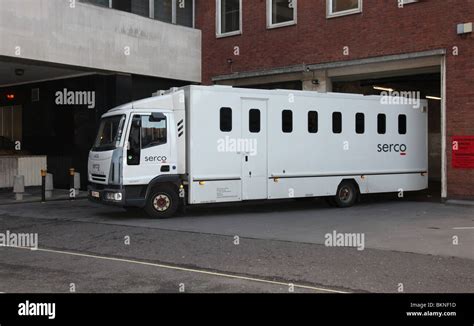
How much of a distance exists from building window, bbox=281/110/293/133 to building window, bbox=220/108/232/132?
1.61 m

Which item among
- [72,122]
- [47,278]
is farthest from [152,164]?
[72,122]

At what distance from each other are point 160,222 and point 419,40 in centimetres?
1025

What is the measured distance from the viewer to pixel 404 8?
17125 millimetres

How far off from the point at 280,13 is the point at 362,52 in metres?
4.10

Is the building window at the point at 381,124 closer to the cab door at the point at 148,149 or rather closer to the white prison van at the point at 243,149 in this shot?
the white prison van at the point at 243,149

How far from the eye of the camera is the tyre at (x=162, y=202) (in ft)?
42.9

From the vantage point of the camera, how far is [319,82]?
63.8 feet

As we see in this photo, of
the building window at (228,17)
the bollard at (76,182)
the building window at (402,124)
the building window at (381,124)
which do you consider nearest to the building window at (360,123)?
the building window at (381,124)

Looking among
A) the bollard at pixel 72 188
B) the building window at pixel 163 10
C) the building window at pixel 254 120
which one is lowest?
the bollard at pixel 72 188

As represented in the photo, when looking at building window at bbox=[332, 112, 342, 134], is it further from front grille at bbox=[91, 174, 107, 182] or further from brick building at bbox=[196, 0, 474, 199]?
front grille at bbox=[91, 174, 107, 182]

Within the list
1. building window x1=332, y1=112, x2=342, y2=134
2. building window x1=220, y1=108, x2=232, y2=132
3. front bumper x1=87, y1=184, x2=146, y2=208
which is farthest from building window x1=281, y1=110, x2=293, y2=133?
front bumper x1=87, y1=184, x2=146, y2=208

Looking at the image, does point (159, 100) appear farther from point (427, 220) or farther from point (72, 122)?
point (72, 122)

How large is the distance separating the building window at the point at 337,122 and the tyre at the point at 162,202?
511 centimetres

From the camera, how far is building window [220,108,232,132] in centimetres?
1369
